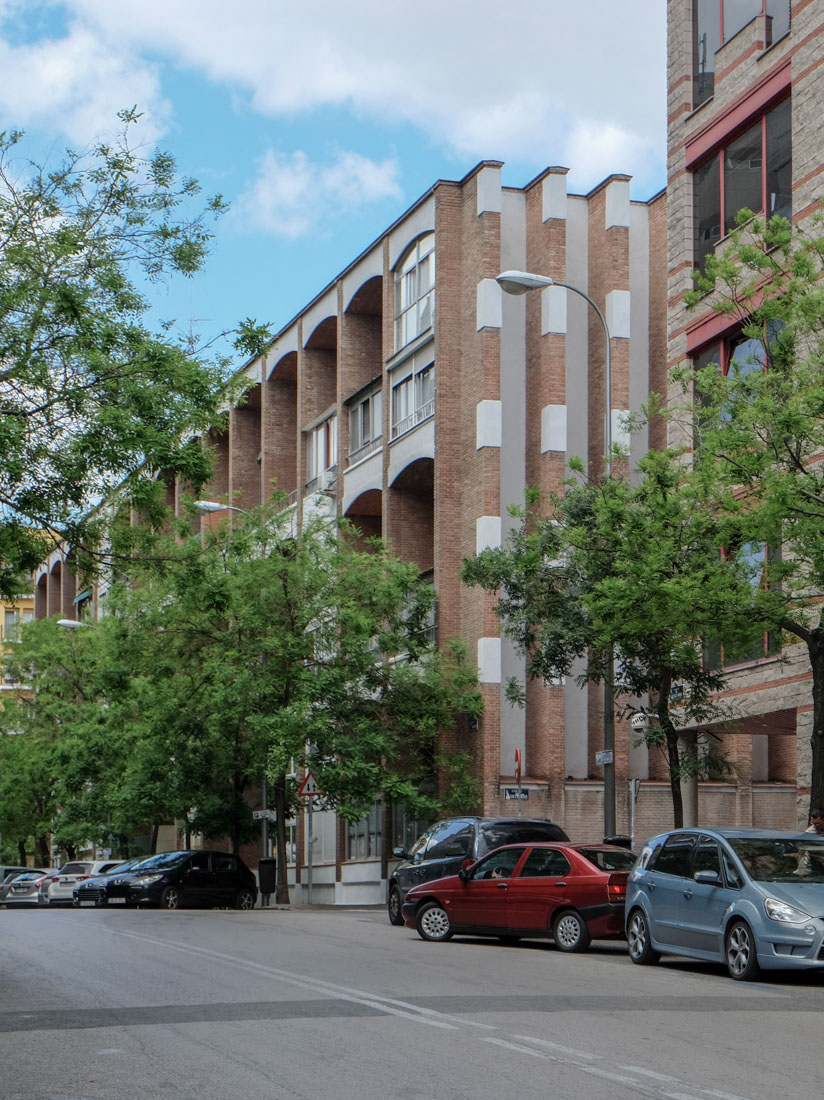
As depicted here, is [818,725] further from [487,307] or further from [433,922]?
[487,307]

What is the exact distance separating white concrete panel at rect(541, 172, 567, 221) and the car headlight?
2593cm

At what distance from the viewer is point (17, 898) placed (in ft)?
160

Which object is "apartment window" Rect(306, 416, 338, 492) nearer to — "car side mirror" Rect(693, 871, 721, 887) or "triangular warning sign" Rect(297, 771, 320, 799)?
"triangular warning sign" Rect(297, 771, 320, 799)

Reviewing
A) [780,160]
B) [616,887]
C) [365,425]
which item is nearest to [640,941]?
[616,887]

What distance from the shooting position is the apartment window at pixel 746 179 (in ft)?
83.9

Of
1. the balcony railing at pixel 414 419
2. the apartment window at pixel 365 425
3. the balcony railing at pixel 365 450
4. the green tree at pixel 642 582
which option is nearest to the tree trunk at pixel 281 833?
the balcony railing at pixel 414 419

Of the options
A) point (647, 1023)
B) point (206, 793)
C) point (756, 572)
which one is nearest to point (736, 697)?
point (756, 572)

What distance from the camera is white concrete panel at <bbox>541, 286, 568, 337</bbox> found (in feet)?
124

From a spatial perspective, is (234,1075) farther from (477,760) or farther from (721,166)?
(477,760)

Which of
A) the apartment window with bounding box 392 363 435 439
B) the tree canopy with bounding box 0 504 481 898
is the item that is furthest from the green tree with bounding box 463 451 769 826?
the apartment window with bounding box 392 363 435 439

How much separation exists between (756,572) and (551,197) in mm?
20817

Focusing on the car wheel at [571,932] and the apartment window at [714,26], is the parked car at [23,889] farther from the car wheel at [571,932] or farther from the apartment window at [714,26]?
the car wheel at [571,932]

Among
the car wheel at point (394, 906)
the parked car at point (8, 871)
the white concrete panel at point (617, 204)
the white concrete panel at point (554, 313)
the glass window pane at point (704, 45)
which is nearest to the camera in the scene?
the car wheel at point (394, 906)

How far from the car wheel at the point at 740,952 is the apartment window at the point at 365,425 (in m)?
29.0
